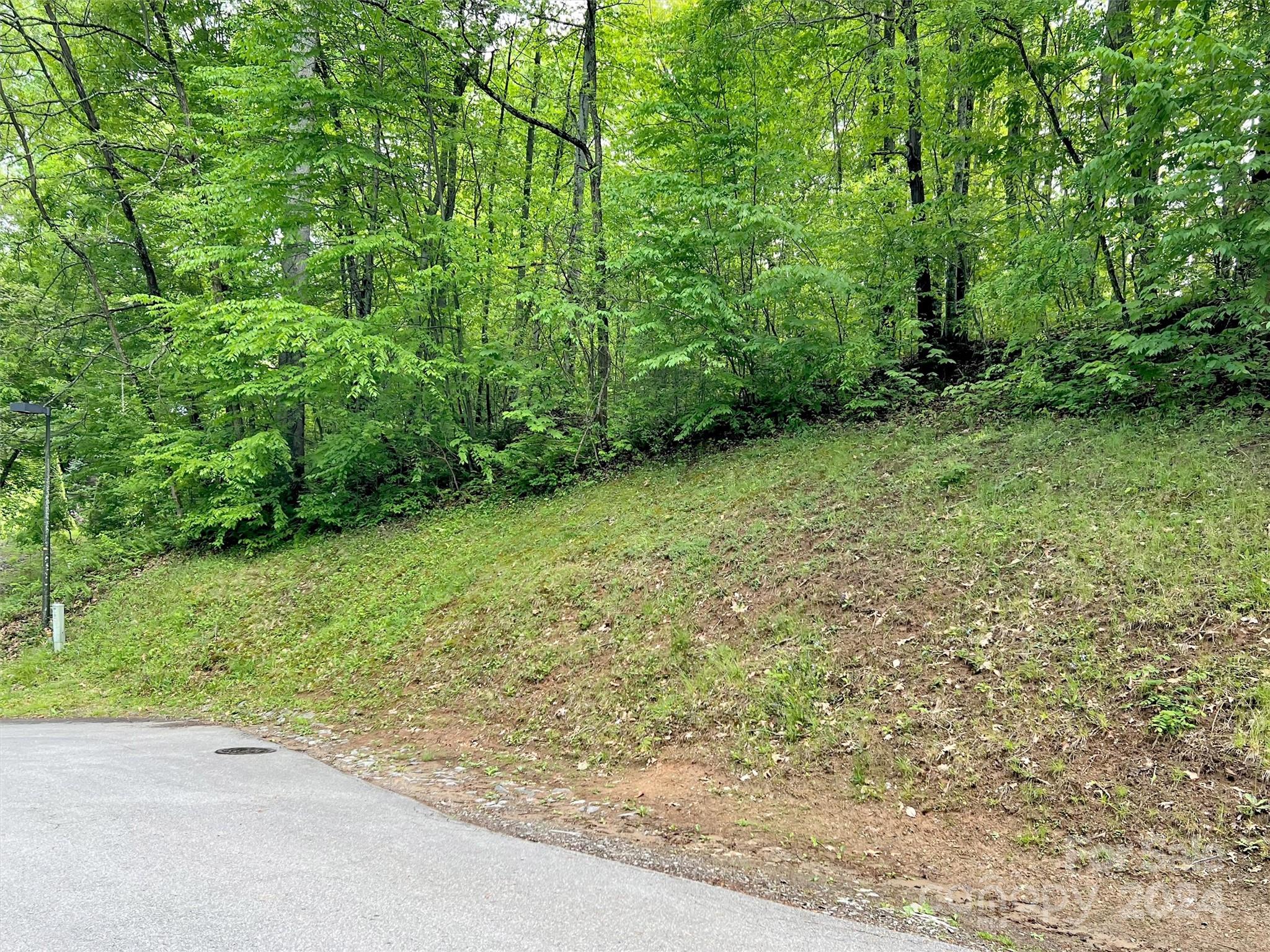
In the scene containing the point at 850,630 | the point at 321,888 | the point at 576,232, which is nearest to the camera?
the point at 321,888

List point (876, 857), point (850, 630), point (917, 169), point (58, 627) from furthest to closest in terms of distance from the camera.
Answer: point (58, 627), point (917, 169), point (850, 630), point (876, 857)

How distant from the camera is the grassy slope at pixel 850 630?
4066 mm

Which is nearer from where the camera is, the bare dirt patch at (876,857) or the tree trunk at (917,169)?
the bare dirt patch at (876,857)

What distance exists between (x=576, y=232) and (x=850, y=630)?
9286 millimetres

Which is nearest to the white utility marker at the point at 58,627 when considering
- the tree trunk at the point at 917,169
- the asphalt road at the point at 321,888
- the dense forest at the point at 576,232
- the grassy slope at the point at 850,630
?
the grassy slope at the point at 850,630

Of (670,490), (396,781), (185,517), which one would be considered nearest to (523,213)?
(670,490)

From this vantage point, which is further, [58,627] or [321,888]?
[58,627]

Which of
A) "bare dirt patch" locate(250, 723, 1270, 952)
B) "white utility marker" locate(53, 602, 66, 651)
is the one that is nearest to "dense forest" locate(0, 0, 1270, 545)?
"white utility marker" locate(53, 602, 66, 651)

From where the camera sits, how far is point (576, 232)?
11938 millimetres

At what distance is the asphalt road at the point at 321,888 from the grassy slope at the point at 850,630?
1.80m

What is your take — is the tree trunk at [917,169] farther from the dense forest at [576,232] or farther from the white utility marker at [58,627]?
the white utility marker at [58,627]

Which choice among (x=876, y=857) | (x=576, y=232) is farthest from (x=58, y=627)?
(x=876, y=857)

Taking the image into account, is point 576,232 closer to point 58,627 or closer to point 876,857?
point 876,857

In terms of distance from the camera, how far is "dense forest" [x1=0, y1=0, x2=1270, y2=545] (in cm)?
739
